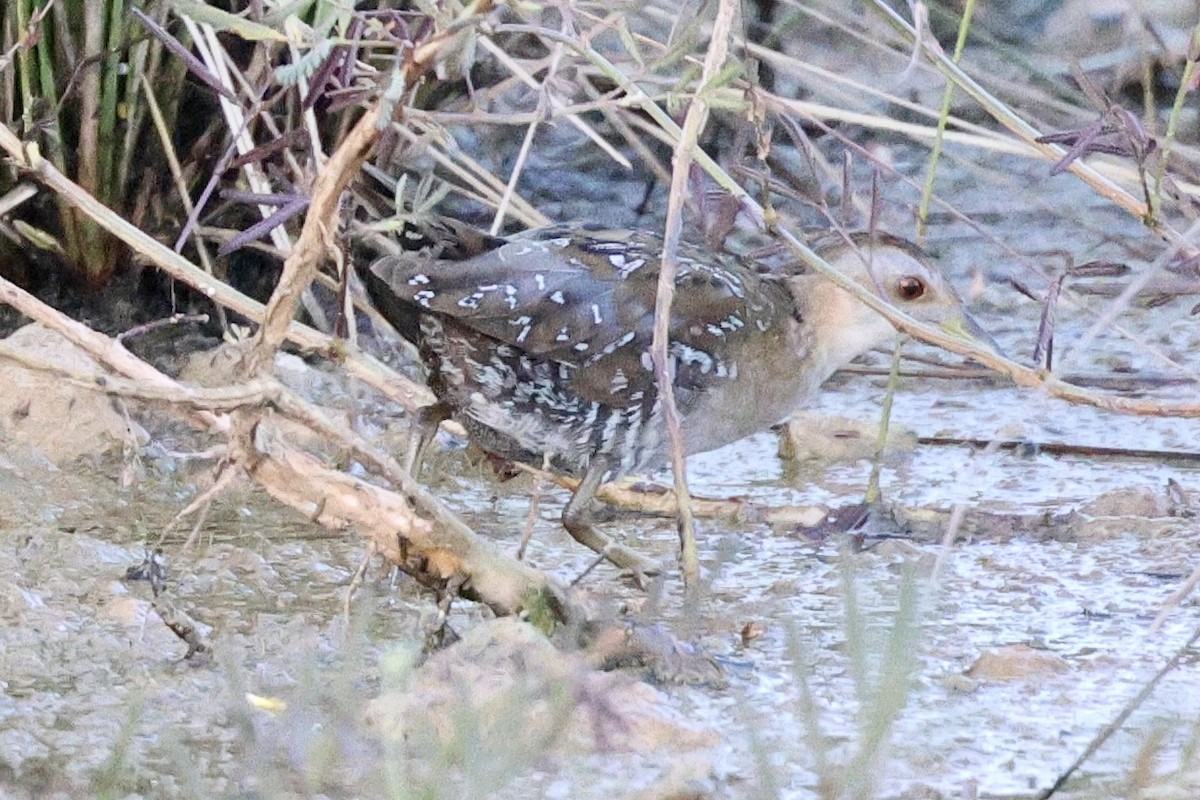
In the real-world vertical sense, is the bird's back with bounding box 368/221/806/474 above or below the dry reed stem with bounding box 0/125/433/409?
above

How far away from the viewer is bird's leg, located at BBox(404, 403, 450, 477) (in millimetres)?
3348

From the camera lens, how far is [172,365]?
407 cm

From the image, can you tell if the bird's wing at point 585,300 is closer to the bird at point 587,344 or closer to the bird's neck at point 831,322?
the bird at point 587,344

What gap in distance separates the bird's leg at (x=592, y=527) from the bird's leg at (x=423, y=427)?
0.30 meters

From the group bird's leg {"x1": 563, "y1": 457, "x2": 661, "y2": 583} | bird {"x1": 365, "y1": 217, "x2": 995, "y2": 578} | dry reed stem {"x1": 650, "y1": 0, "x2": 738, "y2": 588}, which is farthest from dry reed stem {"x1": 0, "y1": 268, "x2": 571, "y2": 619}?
bird's leg {"x1": 563, "y1": 457, "x2": 661, "y2": 583}

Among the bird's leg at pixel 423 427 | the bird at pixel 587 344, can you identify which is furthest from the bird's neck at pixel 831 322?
the bird's leg at pixel 423 427

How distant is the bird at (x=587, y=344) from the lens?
302 centimetres

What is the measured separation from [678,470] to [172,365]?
2087 millimetres

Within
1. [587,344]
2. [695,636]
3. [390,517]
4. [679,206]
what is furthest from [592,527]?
[679,206]

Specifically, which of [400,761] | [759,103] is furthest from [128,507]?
[400,761]

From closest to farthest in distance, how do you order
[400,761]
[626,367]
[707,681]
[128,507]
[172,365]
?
[400,761]
[707,681]
[626,367]
[128,507]
[172,365]

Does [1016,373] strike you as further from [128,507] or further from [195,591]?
[128,507]

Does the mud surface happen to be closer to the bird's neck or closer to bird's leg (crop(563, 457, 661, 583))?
bird's leg (crop(563, 457, 661, 583))

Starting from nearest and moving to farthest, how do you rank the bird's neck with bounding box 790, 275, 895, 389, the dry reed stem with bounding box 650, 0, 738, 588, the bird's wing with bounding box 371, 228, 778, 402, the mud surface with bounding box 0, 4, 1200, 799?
the mud surface with bounding box 0, 4, 1200, 799 < the dry reed stem with bounding box 650, 0, 738, 588 < the bird's wing with bounding box 371, 228, 778, 402 < the bird's neck with bounding box 790, 275, 895, 389
